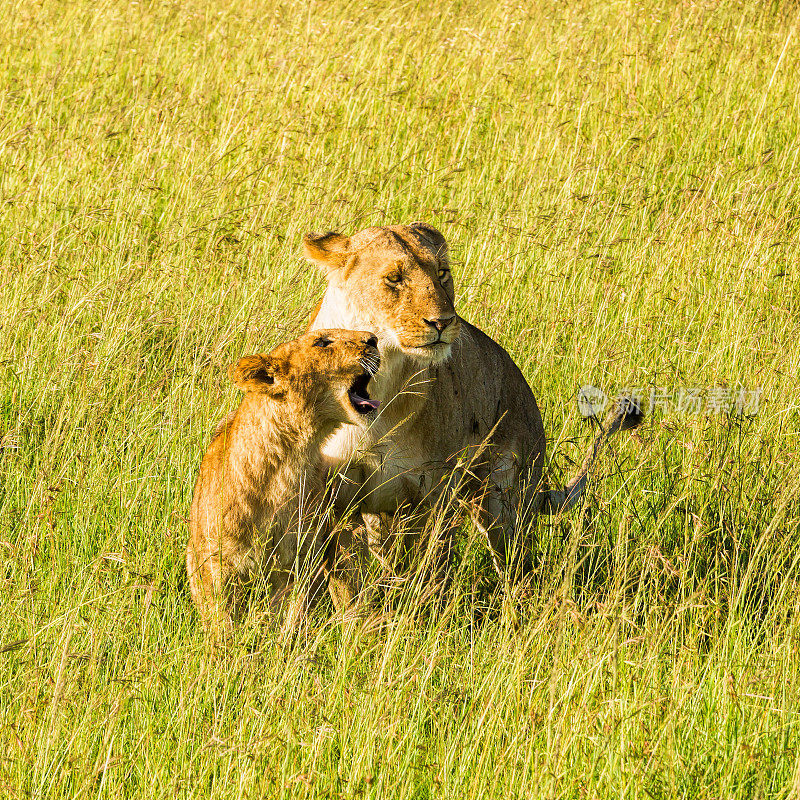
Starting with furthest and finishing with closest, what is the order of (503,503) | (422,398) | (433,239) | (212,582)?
(433,239)
(503,503)
(422,398)
(212,582)

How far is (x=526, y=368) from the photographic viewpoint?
4.57 meters

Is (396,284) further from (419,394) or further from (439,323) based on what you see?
(419,394)

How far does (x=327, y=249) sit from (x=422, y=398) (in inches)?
23.9

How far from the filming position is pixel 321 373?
3.35m

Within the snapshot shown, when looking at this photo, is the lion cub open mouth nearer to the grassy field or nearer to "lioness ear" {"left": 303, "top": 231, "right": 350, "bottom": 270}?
"lioness ear" {"left": 303, "top": 231, "right": 350, "bottom": 270}

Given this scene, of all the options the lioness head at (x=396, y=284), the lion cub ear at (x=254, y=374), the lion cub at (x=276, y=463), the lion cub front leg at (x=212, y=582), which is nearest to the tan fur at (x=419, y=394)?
the lioness head at (x=396, y=284)

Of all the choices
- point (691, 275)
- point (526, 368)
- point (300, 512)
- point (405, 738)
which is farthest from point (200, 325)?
point (405, 738)

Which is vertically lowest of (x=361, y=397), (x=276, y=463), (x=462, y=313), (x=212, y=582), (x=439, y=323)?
(x=212, y=582)

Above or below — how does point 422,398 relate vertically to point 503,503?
above

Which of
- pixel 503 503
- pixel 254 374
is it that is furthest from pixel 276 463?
pixel 503 503

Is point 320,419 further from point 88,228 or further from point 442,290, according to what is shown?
point 88,228

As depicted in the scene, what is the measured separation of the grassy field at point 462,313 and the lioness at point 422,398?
164 millimetres

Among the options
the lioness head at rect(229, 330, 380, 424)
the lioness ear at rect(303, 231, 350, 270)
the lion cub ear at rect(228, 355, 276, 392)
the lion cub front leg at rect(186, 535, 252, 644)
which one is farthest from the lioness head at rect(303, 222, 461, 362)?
the lion cub front leg at rect(186, 535, 252, 644)

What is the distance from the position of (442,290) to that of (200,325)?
149cm
